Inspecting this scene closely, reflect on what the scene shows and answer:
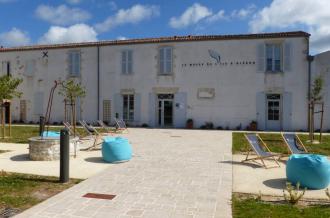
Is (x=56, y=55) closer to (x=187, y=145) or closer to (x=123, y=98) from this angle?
(x=123, y=98)

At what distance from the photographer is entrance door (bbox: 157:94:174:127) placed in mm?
21609

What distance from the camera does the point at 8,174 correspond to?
7172 mm

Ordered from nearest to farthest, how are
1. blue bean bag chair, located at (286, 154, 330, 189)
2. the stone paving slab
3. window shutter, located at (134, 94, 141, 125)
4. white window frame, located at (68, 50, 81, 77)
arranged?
blue bean bag chair, located at (286, 154, 330, 189)
the stone paving slab
window shutter, located at (134, 94, 141, 125)
white window frame, located at (68, 50, 81, 77)

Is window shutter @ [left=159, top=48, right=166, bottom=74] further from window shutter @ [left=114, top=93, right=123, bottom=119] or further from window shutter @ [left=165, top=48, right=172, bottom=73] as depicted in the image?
window shutter @ [left=114, top=93, right=123, bottom=119]

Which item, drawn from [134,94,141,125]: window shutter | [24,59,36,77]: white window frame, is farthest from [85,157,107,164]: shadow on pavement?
[24,59,36,77]: white window frame

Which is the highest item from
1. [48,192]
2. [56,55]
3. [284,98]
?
[56,55]

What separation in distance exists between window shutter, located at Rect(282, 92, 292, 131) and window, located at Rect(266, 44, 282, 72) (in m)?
1.62

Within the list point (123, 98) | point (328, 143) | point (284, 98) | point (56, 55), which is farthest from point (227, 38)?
point (56, 55)

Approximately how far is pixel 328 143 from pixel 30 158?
10.7 meters

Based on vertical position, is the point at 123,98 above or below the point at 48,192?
above

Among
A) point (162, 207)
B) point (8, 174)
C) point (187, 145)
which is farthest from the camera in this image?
point (187, 145)

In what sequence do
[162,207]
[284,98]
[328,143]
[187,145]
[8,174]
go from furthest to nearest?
[284,98] → [328,143] → [187,145] → [8,174] → [162,207]

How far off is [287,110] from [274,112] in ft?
2.44

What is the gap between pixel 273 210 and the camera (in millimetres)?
4898
